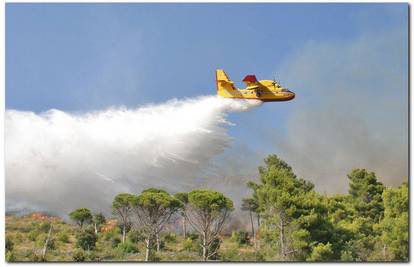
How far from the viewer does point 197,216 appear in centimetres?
3045

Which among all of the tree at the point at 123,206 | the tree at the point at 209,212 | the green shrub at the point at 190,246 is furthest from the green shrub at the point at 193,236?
the tree at the point at 209,212

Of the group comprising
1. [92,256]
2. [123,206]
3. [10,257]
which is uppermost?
[123,206]

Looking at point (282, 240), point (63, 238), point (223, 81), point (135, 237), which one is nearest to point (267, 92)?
point (223, 81)

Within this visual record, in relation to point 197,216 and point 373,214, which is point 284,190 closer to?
point 197,216

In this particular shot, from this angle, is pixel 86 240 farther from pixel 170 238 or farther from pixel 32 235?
pixel 170 238

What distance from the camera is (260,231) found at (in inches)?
1201

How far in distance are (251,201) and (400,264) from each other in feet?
52.8

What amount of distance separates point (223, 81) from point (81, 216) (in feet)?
50.5

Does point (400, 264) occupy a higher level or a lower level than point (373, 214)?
lower

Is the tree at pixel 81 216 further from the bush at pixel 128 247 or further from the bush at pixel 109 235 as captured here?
the bush at pixel 128 247

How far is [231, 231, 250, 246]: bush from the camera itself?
125 ft

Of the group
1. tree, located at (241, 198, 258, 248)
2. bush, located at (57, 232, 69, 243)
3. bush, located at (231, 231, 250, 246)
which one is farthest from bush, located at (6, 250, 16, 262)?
tree, located at (241, 198, 258, 248)

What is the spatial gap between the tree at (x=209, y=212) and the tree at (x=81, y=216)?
11428 mm

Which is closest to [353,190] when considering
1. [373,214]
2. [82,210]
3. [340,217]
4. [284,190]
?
[373,214]
